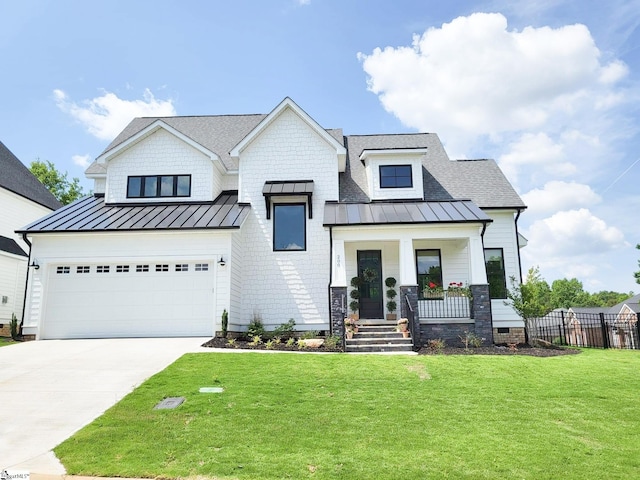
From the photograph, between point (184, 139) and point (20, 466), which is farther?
point (184, 139)

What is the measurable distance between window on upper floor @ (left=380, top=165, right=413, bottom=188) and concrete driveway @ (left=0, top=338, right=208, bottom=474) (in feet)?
30.7

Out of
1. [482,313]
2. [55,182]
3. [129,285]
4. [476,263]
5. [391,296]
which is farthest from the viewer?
[55,182]

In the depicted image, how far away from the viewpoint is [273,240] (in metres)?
17.0

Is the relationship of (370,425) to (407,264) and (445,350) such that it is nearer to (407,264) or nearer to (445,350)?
(445,350)

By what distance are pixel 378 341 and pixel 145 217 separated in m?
9.55

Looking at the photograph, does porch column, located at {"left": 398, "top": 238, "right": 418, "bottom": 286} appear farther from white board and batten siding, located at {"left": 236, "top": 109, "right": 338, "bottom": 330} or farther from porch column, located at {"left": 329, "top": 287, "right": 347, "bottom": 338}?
white board and batten siding, located at {"left": 236, "top": 109, "right": 338, "bottom": 330}

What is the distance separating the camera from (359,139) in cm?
2166

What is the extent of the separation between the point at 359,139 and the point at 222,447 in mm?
17811


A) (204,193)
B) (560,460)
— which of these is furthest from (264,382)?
(204,193)

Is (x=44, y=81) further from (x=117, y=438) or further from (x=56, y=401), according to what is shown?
(x=117, y=438)

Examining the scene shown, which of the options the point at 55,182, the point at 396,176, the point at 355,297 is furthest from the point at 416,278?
the point at 55,182

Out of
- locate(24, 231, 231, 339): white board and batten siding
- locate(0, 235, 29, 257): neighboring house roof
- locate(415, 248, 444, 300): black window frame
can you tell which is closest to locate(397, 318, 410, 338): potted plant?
locate(415, 248, 444, 300): black window frame

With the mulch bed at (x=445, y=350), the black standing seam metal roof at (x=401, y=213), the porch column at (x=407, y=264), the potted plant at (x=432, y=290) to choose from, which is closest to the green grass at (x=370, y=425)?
the mulch bed at (x=445, y=350)

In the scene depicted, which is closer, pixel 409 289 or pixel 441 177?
pixel 409 289
